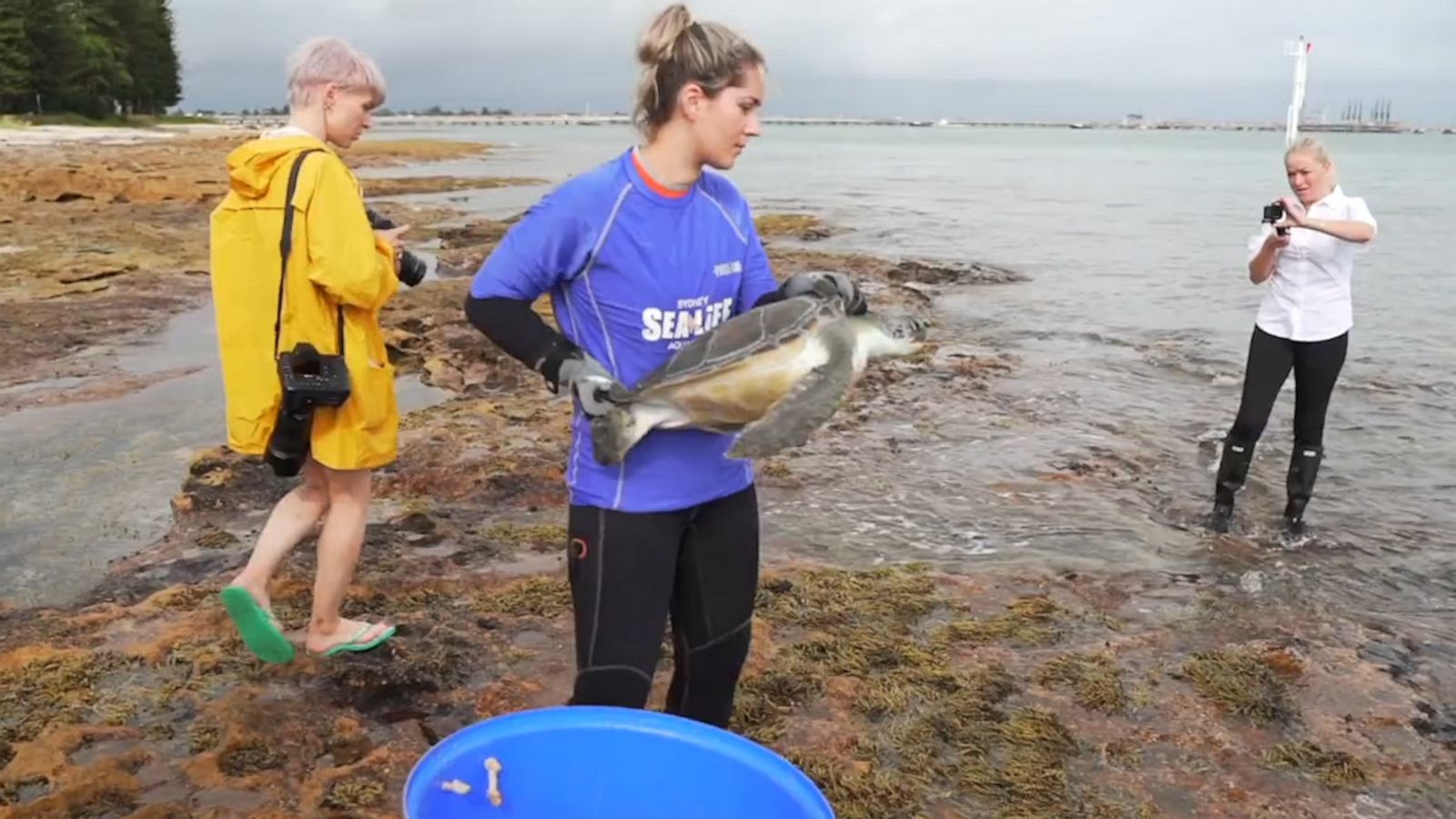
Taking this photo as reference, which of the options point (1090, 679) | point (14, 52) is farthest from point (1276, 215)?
point (14, 52)

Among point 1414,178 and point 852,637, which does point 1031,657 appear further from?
point 1414,178

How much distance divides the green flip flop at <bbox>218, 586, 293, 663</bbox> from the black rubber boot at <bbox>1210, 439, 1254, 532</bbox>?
5.30 meters

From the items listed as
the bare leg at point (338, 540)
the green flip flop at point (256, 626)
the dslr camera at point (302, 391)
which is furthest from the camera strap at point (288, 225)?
the green flip flop at point (256, 626)

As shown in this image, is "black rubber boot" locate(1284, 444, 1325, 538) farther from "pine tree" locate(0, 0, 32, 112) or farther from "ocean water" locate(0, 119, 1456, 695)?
"pine tree" locate(0, 0, 32, 112)

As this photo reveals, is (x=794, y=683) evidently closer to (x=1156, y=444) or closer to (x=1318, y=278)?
(x=1318, y=278)

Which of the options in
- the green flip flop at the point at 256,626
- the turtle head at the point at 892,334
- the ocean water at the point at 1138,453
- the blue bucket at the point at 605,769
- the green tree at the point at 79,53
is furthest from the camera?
the green tree at the point at 79,53

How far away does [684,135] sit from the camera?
2.74 meters

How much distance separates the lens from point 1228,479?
663cm

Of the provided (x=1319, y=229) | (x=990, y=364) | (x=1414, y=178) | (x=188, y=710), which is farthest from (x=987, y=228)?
(x=1414, y=178)

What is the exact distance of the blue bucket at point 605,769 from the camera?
2180 mm

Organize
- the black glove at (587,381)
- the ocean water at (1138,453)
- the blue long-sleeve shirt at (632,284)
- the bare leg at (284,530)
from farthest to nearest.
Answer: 1. the ocean water at (1138,453)
2. the bare leg at (284,530)
3. the blue long-sleeve shirt at (632,284)
4. the black glove at (587,381)

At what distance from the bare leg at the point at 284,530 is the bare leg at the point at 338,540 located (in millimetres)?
62

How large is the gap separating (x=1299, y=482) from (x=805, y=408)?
194 inches

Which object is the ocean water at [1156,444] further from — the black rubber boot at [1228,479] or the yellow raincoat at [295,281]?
the yellow raincoat at [295,281]
